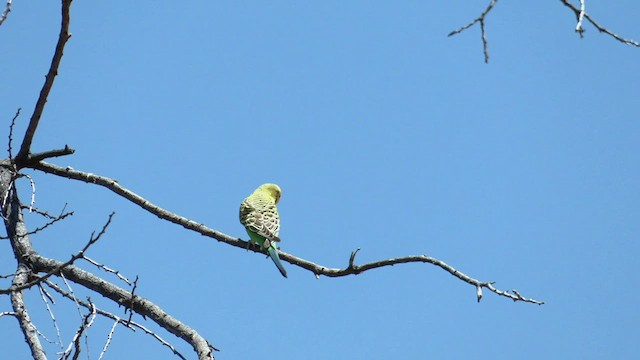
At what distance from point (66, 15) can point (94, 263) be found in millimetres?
1313

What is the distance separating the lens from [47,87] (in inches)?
185

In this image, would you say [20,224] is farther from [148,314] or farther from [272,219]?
[272,219]

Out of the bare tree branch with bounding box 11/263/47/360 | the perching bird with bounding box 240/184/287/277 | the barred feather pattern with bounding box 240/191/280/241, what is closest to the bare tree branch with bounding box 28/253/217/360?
the bare tree branch with bounding box 11/263/47/360

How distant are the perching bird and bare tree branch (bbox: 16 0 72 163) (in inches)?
85.1

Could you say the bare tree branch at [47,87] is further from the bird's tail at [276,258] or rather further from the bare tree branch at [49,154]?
the bird's tail at [276,258]

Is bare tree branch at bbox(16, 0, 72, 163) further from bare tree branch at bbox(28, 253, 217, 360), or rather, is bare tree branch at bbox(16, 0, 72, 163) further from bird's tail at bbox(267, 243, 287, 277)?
bird's tail at bbox(267, 243, 287, 277)

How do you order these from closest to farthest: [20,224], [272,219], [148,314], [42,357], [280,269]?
[42,357]
[148,314]
[20,224]
[280,269]
[272,219]

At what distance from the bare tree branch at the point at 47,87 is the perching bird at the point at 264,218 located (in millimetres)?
2161

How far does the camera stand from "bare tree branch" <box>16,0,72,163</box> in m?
4.21

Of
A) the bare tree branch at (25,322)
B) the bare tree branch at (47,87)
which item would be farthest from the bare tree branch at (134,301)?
the bare tree branch at (47,87)

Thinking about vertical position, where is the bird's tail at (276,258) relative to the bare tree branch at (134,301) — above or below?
above

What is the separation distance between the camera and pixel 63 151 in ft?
17.6

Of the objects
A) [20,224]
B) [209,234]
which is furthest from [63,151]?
[209,234]

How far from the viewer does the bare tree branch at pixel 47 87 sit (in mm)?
4211
